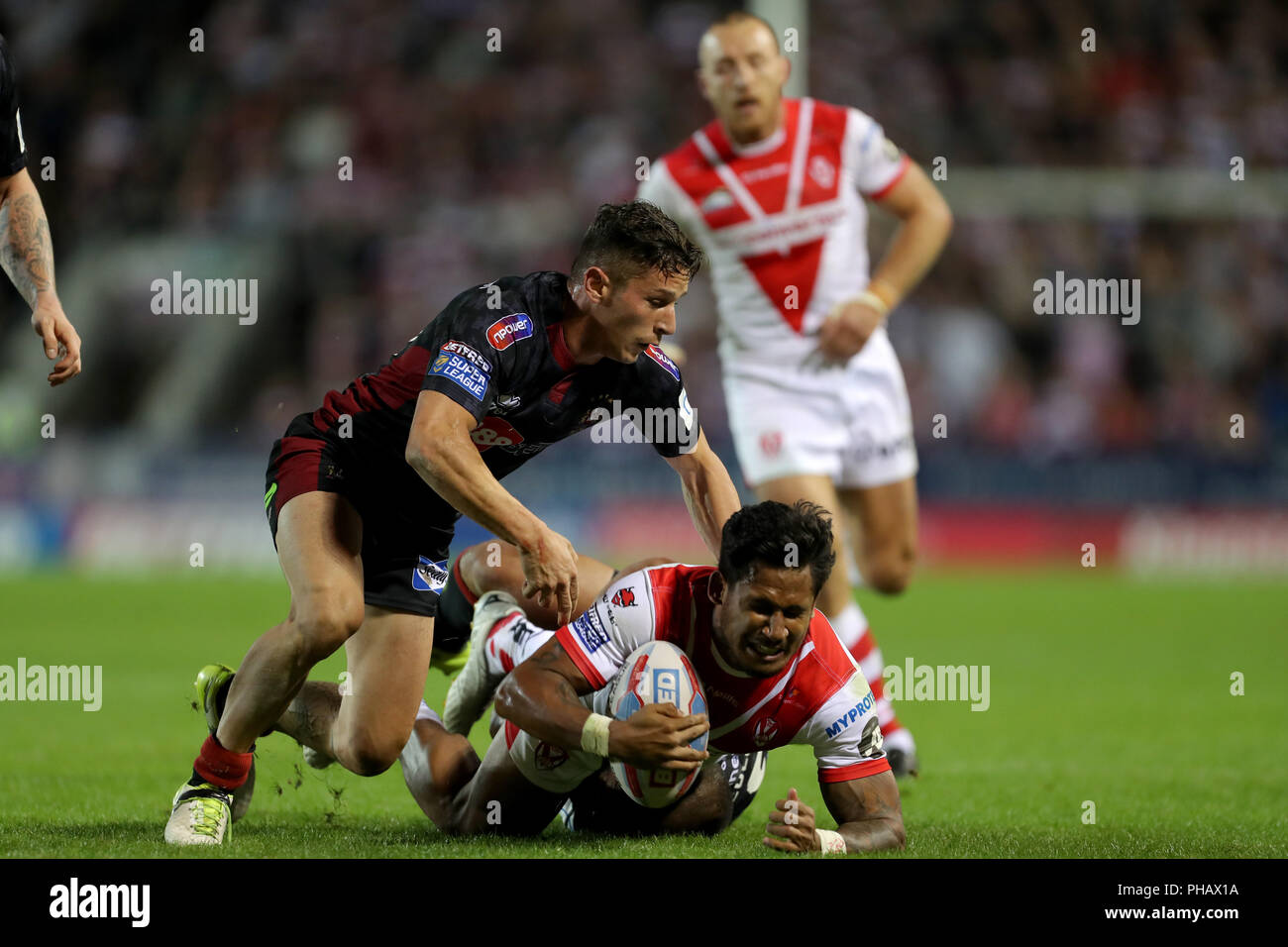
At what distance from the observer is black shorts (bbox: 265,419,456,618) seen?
213 inches

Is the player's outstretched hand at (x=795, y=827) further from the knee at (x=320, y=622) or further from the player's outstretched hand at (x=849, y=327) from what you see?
the player's outstretched hand at (x=849, y=327)


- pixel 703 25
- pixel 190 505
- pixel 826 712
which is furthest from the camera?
pixel 703 25

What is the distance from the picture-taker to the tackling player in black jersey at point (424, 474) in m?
4.77

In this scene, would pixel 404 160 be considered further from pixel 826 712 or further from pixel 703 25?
pixel 826 712

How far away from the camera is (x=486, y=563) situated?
635cm

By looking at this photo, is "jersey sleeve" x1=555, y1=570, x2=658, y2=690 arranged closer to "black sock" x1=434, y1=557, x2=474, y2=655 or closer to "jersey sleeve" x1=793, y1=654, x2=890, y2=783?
"jersey sleeve" x1=793, y1=654, x2=890, y2=783

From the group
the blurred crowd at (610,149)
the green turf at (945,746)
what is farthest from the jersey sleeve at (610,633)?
the blurred crowd at (610,149)

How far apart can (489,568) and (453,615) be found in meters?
0.29

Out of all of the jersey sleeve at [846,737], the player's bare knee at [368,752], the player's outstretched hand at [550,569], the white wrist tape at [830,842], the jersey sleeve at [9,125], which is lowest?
the white wrist tape at [830,842]

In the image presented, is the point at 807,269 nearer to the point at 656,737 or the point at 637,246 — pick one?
the point at 637,246

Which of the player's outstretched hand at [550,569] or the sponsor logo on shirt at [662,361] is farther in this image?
the sponsor logo on shirt at [662,361]

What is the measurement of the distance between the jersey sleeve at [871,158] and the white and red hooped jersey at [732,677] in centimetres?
332

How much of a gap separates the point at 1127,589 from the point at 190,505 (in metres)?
10.4

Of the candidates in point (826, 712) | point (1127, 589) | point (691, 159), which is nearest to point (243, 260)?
point (1127, 589)
